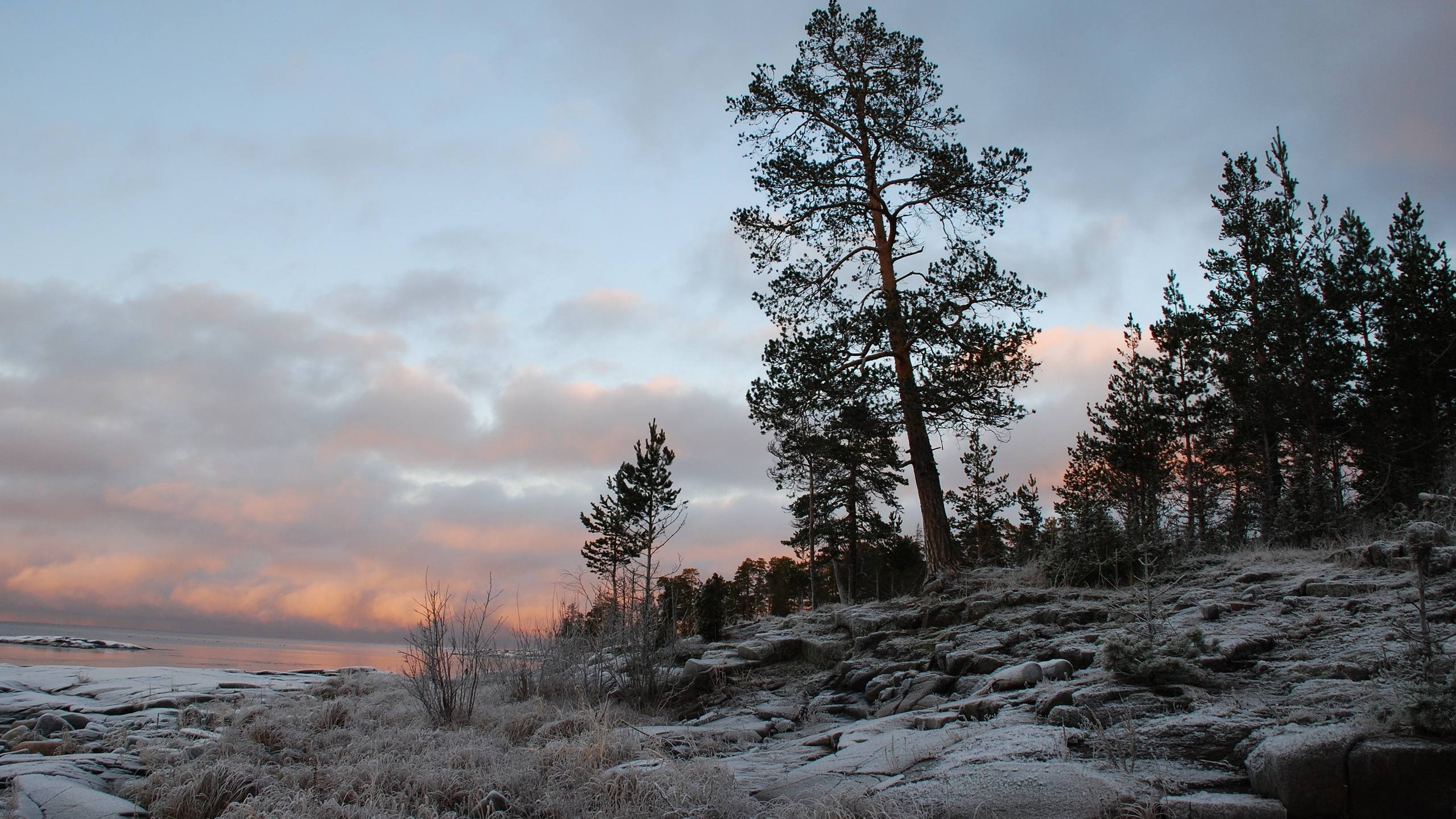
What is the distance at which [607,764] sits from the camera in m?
5.89

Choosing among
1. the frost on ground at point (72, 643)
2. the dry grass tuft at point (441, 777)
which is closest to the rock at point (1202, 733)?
the dry grass tuft at point (441, 777)

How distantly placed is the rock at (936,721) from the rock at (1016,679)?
673mm

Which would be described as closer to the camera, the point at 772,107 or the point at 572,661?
the point at 572,661

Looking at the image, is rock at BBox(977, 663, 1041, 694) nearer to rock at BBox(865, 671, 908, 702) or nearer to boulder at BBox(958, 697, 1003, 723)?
boulder at BBox(958, 697, 1003, 723)

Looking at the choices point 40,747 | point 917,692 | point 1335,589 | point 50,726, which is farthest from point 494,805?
point 1335,589

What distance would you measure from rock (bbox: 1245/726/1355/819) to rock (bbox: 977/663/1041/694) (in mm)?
2484

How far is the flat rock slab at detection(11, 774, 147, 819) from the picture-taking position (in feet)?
15.0

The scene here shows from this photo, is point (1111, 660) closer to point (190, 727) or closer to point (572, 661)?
point (572, 661)

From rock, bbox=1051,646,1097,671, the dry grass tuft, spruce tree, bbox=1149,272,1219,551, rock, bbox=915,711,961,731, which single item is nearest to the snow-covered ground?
the dry grass tuft

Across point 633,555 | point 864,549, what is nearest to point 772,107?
point 633,555

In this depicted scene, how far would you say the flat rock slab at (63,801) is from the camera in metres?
4.58

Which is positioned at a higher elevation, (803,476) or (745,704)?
(803,476)

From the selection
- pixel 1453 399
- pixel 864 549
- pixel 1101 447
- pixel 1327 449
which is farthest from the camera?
pixel 864 549

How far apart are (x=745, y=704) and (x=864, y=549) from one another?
26.8 metres
